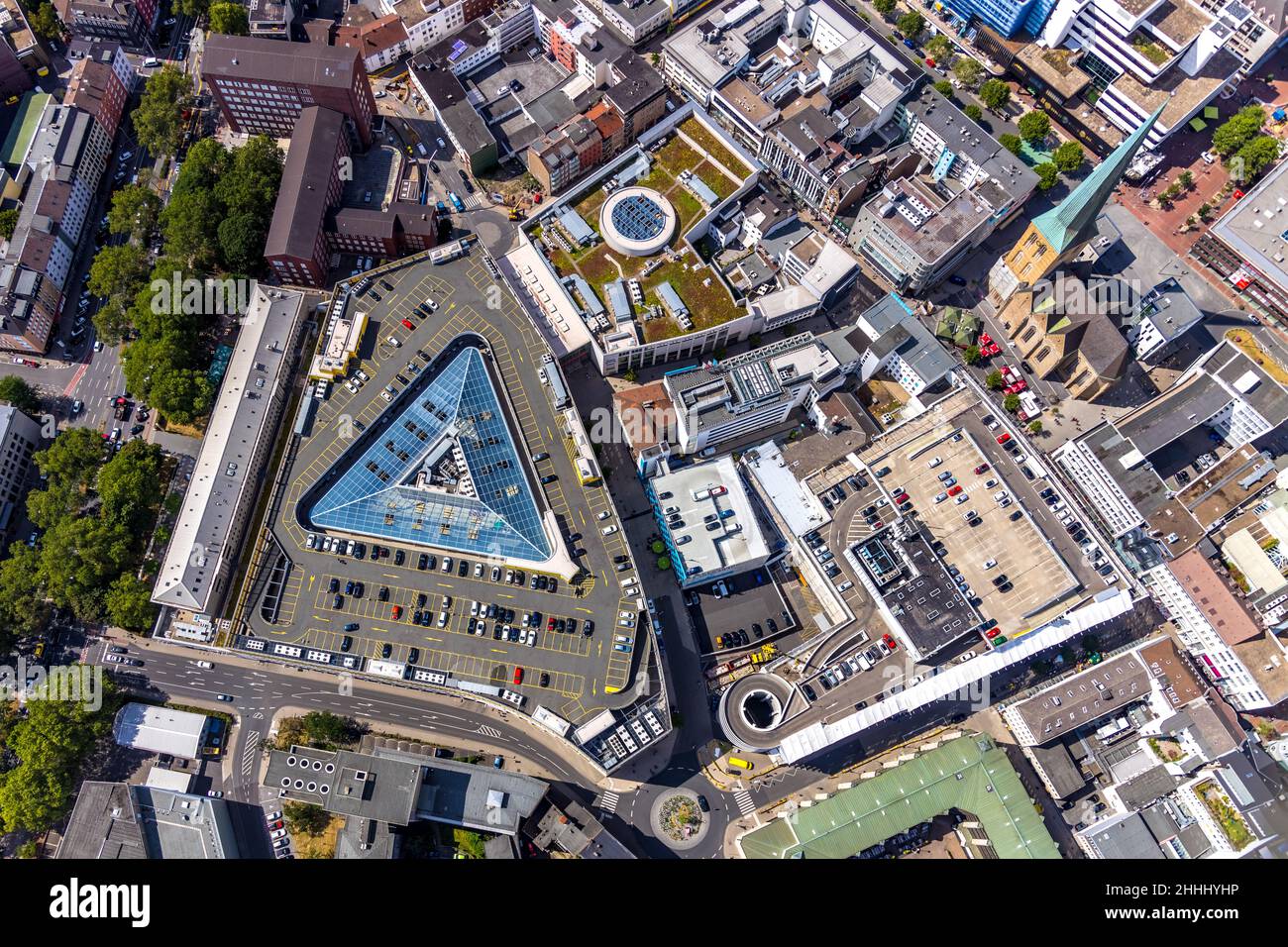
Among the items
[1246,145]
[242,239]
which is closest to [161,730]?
[242,239]

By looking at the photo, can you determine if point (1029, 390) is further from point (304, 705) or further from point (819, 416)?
point (304, 705)

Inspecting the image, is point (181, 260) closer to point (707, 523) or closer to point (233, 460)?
point (233, 460)

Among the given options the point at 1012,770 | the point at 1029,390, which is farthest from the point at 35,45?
the point at 1012,770

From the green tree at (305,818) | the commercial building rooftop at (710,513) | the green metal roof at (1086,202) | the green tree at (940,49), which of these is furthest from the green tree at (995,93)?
the green tree at (305,818)

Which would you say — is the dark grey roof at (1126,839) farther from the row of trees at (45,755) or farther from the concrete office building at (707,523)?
the row of trees at (45,755)

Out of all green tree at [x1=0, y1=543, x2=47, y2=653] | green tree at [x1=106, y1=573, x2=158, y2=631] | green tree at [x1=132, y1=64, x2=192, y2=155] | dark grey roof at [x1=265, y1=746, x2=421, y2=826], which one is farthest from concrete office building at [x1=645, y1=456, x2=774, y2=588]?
green tree at [x1=132, y1=64, x2=192, y2=155]

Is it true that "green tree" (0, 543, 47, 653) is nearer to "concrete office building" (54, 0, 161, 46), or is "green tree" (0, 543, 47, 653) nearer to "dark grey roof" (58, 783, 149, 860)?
"dark grey roof" (58, 783, 149, 860)
